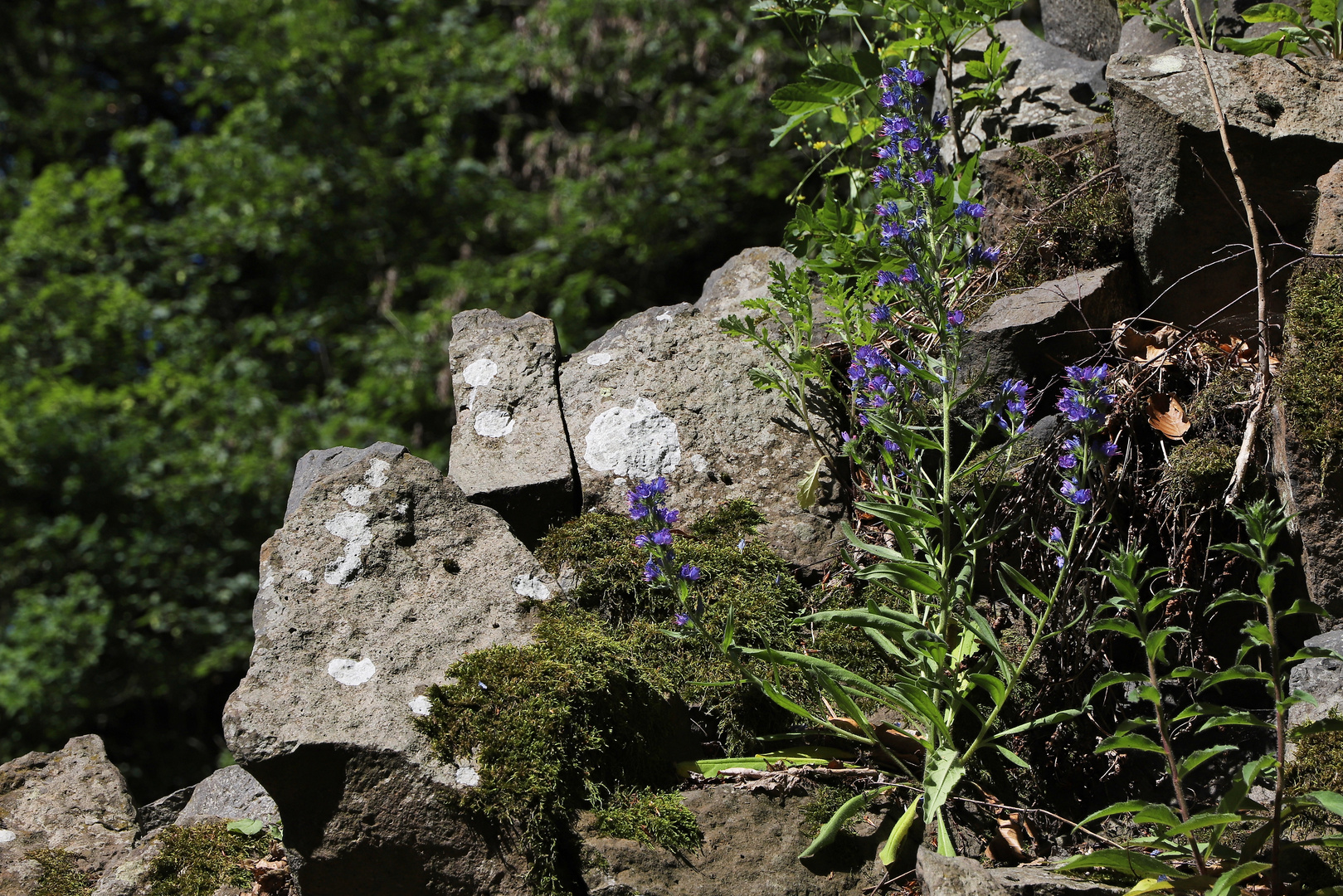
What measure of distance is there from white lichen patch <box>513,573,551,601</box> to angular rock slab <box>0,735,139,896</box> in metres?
1.21

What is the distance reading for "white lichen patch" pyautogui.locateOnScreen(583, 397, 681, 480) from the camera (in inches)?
117

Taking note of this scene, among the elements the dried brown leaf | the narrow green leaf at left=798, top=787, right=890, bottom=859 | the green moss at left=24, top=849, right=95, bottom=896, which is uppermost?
the dried brown leaf

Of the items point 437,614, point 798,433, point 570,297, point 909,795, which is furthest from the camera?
point 570,297

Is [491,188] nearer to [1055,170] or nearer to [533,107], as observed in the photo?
[533,107]

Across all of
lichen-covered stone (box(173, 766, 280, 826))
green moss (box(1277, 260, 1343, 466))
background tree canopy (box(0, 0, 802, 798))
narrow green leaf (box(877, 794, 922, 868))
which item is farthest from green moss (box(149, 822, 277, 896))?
background tree canopy (box(0, 0, 802, 798))

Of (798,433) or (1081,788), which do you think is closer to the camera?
(1081,788)

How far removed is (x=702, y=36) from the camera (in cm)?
760

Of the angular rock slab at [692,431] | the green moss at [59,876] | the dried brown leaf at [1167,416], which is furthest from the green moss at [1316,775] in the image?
the green moss at [59,876]

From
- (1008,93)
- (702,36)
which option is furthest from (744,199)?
(1008,93)

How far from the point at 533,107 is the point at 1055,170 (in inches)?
255

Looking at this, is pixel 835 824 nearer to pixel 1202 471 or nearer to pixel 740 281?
pixel 1202 471

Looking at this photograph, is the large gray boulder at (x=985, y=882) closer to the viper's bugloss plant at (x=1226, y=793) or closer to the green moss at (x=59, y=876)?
the viper's bugloss plant at (x=1226, y=793)

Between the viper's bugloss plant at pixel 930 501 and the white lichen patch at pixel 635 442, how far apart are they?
48cm

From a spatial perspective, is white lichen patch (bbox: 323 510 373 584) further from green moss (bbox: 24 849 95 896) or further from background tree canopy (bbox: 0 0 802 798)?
background tree canopy (bbox: 0 0 802 798)
